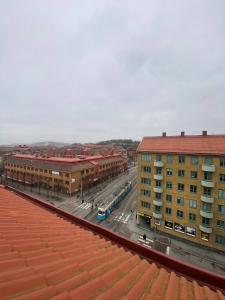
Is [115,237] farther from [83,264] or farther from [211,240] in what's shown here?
[211,240]

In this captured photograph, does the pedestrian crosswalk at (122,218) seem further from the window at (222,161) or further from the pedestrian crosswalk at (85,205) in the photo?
the window at (222,161)

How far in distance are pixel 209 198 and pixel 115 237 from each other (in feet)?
91.3

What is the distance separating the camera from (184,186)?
35062 millimetres

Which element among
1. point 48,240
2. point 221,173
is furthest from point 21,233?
point 221,173

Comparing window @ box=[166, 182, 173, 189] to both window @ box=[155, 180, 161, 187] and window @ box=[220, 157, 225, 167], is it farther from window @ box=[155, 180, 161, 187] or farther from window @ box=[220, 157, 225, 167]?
window @ box=[220, 157, 225, 167]

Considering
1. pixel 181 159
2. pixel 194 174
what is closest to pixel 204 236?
pixel 194 174

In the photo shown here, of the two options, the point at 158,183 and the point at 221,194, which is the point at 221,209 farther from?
the point at 158,183

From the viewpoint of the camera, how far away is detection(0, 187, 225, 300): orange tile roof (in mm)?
3973

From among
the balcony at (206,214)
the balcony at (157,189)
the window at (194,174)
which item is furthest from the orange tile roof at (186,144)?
the balcony at (206,214)

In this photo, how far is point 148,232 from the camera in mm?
38312

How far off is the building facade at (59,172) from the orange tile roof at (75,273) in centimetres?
5499

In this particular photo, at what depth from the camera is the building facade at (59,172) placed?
2463 inches

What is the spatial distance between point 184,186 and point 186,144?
26.0ft

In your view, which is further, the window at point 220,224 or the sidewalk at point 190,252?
the window at point 220,224
